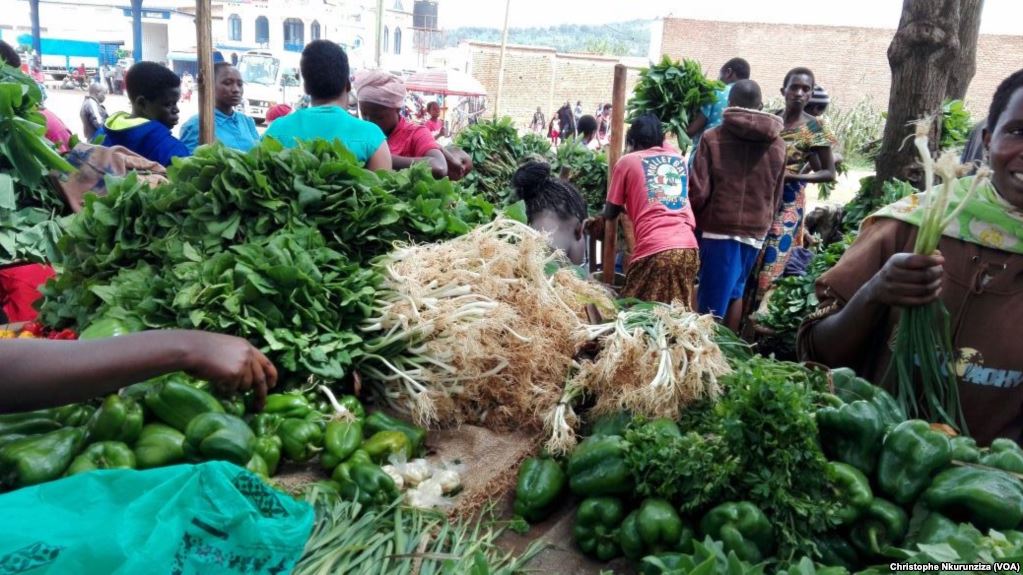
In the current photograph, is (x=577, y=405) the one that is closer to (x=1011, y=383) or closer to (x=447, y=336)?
(x=447, y=336)

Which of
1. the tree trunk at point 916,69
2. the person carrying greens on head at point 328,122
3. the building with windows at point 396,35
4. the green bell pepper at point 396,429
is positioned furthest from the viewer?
the building with windows at point 396,35

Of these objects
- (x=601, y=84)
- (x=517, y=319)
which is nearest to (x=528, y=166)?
(x=517, y=319)

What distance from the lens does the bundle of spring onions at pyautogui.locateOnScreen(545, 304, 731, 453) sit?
2369 millimetres

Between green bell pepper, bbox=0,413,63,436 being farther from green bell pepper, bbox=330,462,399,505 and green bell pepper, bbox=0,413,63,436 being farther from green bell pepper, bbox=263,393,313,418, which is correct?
green bell pepper, bbox=330,462,399,505

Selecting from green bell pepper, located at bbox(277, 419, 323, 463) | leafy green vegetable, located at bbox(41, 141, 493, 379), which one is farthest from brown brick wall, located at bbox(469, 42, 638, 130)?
green bell pepper, located at bbox(277, 419, 323, 463)

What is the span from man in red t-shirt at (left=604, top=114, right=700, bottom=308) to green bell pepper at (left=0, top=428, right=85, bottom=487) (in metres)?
3.97

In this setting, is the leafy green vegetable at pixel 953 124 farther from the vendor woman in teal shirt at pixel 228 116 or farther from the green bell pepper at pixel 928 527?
the vendor woman in teal shirt at pixel 228 116

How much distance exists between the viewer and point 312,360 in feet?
8.80

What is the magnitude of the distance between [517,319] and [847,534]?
1.37m

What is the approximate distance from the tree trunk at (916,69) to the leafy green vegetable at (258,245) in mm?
4328

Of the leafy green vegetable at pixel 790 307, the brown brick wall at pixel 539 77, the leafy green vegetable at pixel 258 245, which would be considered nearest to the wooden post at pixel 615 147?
the leafy green vegetable at pixel 790 307

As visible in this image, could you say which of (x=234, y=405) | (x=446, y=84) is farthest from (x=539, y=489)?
(x=446, y=84)

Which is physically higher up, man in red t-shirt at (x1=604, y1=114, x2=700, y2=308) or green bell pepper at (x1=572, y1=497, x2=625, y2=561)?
man in red t-shirt at (x1=604, y1=114, x2=700, y2=308)

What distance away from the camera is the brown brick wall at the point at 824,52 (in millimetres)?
26969
